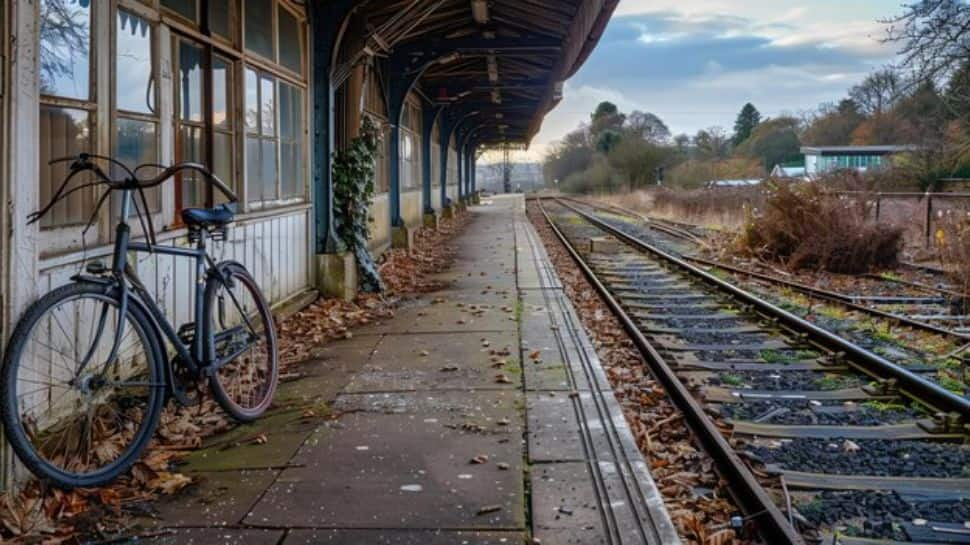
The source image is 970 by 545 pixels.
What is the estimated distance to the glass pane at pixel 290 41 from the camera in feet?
26.4

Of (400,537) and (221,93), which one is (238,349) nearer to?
(400,537)

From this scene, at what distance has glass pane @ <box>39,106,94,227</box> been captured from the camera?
150 inches

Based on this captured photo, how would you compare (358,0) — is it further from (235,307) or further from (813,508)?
(813,508)

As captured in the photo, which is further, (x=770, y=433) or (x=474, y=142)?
(x=474, y=142)

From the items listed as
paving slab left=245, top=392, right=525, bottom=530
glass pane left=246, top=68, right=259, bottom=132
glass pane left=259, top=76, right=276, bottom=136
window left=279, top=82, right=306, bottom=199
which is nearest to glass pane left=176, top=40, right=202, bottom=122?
glass pane left=246, top=68, right=259, bottom=132

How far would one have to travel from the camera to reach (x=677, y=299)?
423 inches

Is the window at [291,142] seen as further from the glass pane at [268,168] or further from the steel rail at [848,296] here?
the steel rail at [848,296]

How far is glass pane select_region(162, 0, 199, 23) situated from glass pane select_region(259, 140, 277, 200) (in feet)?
5.57

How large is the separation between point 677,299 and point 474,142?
99.8 ft

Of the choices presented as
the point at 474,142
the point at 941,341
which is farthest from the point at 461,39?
the point at 474,142

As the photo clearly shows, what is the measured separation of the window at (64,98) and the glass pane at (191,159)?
4.54ft

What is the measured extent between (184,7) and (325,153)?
134 inches

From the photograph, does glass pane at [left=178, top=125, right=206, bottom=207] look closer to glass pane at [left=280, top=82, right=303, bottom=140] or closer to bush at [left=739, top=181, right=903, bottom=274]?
glass pane at [left=280, top=82, right=303, bottom=140]

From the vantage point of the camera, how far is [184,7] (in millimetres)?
5609
